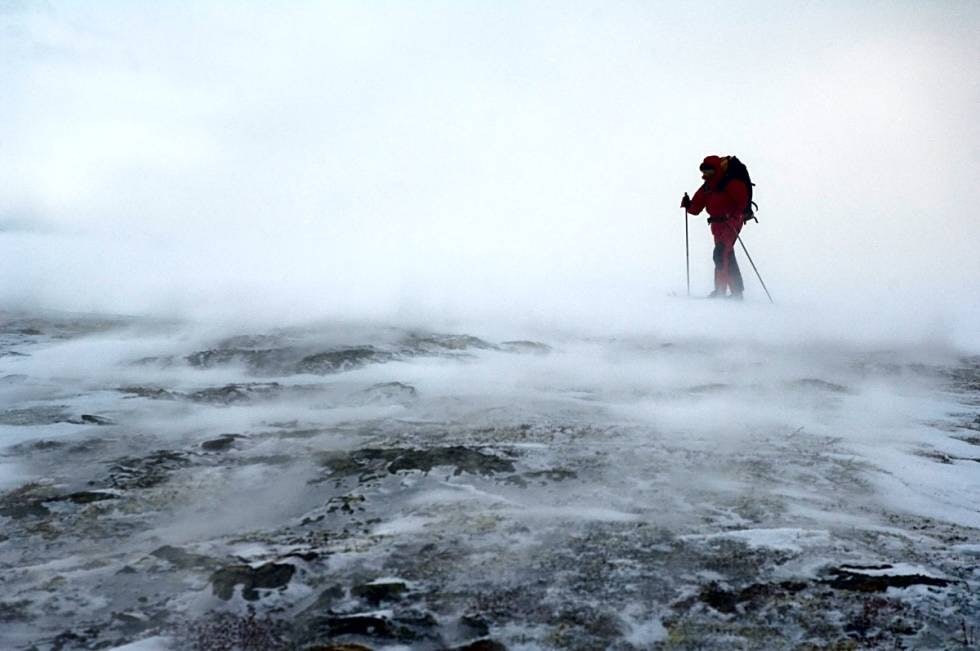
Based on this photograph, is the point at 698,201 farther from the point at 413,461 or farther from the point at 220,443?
the point at 220,443

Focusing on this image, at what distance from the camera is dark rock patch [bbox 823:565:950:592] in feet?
7.93

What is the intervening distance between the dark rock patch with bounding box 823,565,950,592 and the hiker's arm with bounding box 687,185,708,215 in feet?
40.3

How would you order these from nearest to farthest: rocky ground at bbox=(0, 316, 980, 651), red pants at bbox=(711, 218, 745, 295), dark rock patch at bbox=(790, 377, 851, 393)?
rocky ground at bbox=(0, 316, 980, 651)
dark rock patch at bbox=(790, 377, 851, 393)
red pants at bbox=(711, 218, 745, 295)

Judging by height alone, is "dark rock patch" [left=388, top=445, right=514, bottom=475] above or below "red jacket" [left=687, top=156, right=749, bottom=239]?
below

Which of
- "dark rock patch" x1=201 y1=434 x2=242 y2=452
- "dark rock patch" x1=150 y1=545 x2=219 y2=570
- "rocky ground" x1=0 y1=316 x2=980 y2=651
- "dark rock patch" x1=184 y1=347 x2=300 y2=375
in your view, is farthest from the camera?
"dark rock patch" x1=184 y1=347 x2=300 y2=375

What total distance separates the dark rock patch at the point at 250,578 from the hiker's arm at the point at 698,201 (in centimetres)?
1296

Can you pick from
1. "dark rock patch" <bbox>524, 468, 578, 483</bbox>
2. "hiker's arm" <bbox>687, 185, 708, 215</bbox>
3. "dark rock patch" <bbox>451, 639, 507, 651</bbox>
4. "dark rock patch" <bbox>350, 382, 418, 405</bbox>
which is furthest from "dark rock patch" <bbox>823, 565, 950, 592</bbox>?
"hiker's arm" <bbox>687, 185, 708, 215</bbox>

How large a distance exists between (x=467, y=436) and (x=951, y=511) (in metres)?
2.72

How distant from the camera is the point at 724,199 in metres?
13.6

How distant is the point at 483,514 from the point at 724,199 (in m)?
12.0

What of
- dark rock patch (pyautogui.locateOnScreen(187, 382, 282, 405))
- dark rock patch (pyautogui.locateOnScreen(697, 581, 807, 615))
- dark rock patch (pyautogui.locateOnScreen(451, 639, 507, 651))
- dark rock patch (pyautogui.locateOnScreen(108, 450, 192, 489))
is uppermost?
dark rock patch (pyautogui.locateOnScreen(187, 382, 282, 405))

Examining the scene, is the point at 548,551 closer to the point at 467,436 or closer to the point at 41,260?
the point at 467,436

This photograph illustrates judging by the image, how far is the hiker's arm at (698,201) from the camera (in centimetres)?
1391

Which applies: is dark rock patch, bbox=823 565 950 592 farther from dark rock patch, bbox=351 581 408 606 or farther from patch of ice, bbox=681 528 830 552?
dark rock patch, bbox=351 581 408 606
